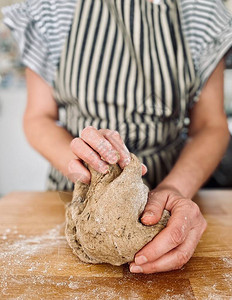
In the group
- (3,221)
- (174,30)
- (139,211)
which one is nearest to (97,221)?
(139,211)

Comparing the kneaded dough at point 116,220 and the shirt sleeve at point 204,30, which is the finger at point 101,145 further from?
the shirt sleeve at point 204,30

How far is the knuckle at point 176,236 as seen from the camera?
69 cm

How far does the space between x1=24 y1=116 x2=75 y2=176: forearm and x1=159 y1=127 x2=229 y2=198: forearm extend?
0.31 m

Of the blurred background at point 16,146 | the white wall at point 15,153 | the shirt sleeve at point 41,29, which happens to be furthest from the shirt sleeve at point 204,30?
the white wall at point 15,153

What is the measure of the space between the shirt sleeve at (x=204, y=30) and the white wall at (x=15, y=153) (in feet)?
6.68

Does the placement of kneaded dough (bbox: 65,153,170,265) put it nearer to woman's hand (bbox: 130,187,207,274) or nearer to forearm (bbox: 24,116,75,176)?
woman's hand (bbox: 130,187,207,274)

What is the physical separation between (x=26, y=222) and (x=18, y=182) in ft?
6.75

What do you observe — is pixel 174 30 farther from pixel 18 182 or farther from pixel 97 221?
pixel 18 182

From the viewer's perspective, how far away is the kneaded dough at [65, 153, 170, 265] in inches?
27.7

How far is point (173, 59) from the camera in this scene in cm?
114

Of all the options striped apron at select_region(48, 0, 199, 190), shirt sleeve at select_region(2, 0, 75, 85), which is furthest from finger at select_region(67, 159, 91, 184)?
shirt sleeve at select_region(2, 0, 75, 85)

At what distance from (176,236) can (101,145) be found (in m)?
0.24

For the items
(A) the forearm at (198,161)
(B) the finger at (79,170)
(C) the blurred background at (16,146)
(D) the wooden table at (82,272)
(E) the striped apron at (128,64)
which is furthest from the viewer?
(C) the blurred background at (16,146)

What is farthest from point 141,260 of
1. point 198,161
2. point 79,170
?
point 198,161
